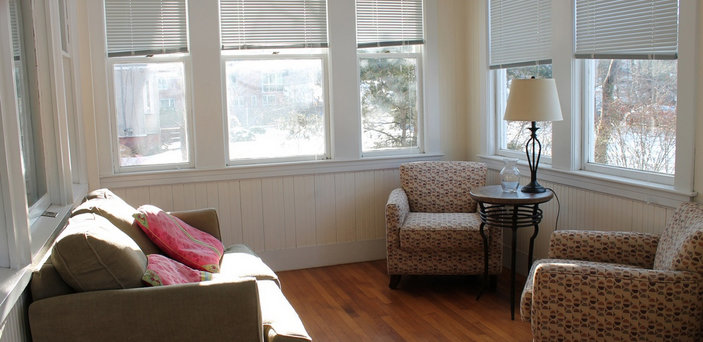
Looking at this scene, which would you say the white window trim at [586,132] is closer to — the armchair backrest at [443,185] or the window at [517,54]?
the window at [517,54]

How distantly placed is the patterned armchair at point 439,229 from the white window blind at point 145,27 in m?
1.94

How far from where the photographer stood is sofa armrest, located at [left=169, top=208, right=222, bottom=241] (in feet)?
12.1

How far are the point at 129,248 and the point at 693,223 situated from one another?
2.41 m

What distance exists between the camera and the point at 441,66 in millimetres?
5176

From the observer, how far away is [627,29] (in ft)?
11.5

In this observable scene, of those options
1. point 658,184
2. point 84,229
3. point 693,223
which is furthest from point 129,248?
point 658,184

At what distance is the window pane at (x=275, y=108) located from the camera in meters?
4.74

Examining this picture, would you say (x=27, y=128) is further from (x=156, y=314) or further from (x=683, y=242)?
(x=683, y=242)

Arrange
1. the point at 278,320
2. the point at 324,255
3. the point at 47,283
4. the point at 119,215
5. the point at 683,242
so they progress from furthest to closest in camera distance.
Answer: the point at 324,255, the point at 119,215, the point at 683,242, the point at 278,320, the point at 47,283

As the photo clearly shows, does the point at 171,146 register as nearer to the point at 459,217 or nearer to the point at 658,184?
the point at 459,217

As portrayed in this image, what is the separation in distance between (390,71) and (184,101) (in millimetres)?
1646

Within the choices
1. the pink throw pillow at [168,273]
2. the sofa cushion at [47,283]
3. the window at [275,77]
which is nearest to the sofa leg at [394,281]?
the window at [275,77]

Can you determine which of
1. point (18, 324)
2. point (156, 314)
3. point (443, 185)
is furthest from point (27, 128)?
point (443, 185)

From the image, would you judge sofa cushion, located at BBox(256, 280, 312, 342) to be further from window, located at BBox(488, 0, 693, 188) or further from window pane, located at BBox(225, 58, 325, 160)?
window, located at BBox(488, 0, 693, 188)
